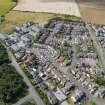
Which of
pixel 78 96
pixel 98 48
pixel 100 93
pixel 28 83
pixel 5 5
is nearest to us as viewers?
pixel 78 96

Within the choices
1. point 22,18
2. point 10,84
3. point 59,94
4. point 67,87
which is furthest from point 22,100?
point 22,18

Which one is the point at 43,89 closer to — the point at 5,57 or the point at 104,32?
the point at 5,57

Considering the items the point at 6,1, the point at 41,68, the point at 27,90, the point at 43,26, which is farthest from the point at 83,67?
the point at 6,1

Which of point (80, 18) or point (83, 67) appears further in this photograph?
point (80, 18)

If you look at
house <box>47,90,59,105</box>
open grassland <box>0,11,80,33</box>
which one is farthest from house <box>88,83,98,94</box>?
open grassland <box>0,11,80,33</box>

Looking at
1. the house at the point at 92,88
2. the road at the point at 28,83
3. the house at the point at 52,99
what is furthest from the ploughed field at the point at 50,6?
the house at the point at 52,99

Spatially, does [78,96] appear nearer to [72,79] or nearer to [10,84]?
[72,79]
